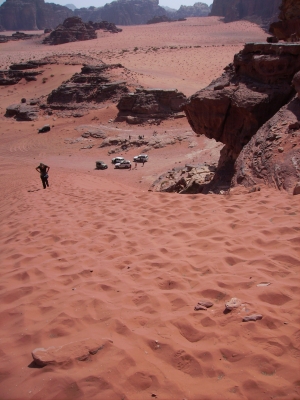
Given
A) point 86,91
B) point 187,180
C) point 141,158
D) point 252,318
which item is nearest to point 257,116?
point 187,180

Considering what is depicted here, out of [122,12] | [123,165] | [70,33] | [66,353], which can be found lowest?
[123,165]

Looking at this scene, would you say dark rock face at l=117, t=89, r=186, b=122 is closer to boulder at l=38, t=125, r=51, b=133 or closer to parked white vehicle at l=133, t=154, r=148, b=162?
boulder at l=38, t=125, r=51, b=133

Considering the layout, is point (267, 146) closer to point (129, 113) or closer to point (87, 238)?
point (87, 238)

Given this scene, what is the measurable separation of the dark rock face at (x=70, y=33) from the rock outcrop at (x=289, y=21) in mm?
54877

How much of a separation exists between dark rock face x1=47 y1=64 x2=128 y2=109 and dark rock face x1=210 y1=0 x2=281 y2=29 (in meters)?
51.9

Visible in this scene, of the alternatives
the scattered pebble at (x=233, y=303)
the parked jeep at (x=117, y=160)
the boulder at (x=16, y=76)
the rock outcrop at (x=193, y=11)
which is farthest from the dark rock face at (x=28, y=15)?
the scattered pebble at (x=233, y=303)

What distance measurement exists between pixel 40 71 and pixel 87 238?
115 feet

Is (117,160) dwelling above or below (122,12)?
below

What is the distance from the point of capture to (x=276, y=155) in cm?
588

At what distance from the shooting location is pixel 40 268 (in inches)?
146

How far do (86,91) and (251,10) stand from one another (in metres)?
64.6

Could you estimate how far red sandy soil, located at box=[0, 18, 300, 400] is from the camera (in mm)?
2049

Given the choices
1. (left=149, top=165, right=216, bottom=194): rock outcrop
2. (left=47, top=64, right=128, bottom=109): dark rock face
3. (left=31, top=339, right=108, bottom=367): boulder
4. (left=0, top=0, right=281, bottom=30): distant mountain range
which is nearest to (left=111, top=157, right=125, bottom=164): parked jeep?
(left=149, top=165, right=216, bottom=194): rock outcrop

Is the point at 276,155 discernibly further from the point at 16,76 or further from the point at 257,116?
the point at 16,76
